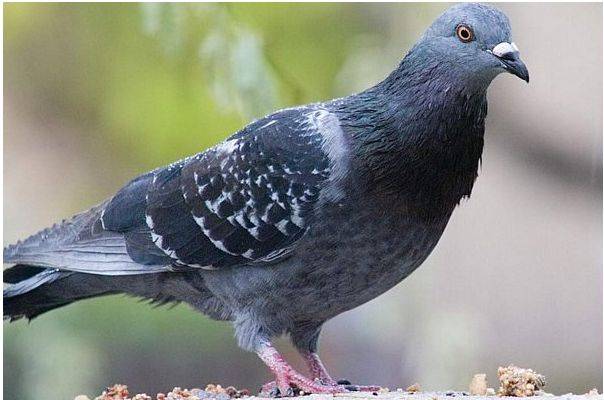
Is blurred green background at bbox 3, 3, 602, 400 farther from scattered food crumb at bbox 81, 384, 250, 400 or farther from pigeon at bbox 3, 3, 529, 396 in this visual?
scattered food crumb at bbox 81, 384, 250, 400

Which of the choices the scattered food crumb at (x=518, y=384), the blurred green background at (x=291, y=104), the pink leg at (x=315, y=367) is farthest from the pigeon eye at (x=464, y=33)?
the blurred green background at (x=291, y=104)

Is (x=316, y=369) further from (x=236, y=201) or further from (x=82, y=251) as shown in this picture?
(x=82, y=251)

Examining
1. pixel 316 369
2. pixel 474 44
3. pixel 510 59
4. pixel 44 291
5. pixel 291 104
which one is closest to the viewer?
pixel 510 59

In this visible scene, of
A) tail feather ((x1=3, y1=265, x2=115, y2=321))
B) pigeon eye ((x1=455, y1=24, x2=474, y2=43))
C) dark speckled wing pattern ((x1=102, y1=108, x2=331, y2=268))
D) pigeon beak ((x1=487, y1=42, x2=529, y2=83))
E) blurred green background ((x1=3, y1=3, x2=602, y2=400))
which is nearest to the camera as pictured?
pigeon beak ((x1=487, y1=42, x2=529, y2=83))

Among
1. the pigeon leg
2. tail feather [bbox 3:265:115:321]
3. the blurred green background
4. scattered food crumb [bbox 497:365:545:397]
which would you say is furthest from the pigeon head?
tail feather [bbox 3:265:115:321]

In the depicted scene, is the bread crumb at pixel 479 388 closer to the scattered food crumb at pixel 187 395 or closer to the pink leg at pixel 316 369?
the pink leg at pixel 316 369

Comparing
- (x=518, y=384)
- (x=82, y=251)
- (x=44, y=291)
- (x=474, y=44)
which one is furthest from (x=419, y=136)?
(x=44, y=291)
